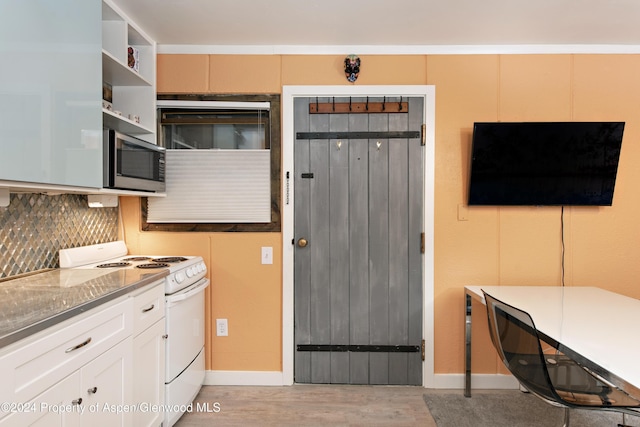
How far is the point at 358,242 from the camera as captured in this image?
104 inches

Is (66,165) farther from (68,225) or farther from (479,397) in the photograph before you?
(479,397)

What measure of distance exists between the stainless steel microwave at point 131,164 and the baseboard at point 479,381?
8.10ft

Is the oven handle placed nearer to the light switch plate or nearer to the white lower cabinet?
the white lower cabinet

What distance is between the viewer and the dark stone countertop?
3.62ft

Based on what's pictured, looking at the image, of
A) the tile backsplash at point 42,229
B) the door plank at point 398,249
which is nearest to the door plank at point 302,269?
the door plank at point 398,249

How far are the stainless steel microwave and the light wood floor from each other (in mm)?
1520

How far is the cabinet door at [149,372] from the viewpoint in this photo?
5.71ft

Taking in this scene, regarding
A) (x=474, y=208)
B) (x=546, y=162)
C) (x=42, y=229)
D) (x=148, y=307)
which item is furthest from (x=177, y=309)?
(x=546, y=162)

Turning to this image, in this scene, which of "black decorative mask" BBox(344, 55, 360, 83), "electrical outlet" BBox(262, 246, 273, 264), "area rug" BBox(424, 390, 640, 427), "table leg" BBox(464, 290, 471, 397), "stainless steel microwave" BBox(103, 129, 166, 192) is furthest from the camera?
"electrical outlet" BBox(262, 246, 273, 264)

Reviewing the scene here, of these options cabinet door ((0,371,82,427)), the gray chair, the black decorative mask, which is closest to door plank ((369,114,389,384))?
the black decorative mask

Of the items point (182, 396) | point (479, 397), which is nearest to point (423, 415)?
point (479, 397)

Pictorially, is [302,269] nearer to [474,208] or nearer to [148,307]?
[148,307]

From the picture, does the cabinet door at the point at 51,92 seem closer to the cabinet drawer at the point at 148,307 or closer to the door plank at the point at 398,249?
the cabinet drawer at the point at 148,307

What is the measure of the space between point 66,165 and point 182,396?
59.4 inches
